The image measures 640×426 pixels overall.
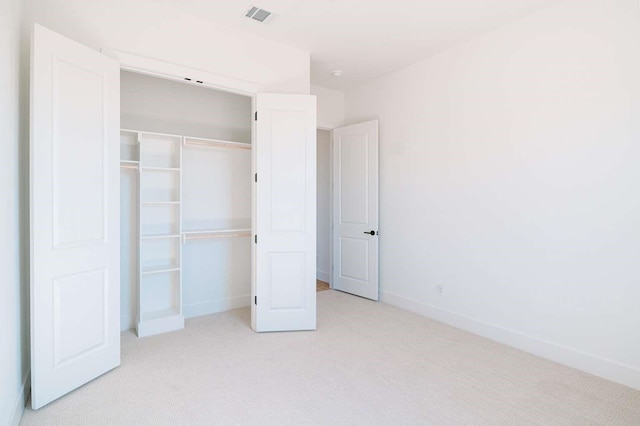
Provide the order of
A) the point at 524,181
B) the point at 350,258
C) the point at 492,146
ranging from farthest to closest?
the point at 350,258
the point at 492,146
the point at 524,181

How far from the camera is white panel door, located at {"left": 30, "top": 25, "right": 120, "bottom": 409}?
217 cm

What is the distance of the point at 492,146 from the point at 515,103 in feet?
1.39

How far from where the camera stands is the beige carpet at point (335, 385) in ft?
7.02

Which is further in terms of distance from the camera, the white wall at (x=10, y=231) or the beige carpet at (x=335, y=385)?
the beige carpet at (x=335, y=385)

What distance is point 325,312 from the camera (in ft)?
13.8

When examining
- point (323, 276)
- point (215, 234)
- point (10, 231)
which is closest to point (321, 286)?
point (323, 276)

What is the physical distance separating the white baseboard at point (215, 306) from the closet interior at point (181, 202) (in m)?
0.01

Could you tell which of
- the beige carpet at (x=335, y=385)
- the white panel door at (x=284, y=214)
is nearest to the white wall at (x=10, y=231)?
the beige carpet at (x=335, y=385)

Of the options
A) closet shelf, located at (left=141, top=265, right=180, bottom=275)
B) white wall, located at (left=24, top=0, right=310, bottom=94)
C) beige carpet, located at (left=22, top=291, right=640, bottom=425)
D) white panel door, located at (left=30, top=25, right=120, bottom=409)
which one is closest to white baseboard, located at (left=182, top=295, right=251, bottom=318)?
beige carpet, located at (left=22, top=291, right=640, bottom=425)

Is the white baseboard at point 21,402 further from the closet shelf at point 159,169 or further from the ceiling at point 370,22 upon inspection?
the ceiling at point 370,22

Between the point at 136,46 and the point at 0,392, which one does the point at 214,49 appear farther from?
the point at 0,392

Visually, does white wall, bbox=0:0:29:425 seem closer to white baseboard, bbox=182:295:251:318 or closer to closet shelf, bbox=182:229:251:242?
closet shelf, bbox=182:229:251:242

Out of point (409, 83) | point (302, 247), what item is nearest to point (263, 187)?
point (302, 247)

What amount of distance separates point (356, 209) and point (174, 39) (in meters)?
2.96
